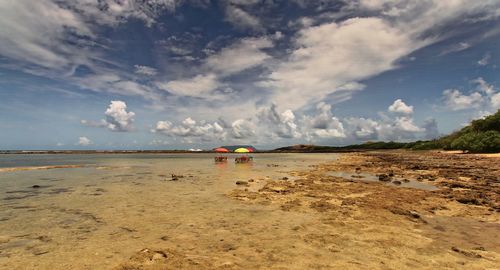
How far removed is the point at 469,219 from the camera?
11.1m

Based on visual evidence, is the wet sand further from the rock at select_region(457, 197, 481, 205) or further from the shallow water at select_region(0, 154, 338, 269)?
the shallow water at select_region(0, 154, 338, 269)

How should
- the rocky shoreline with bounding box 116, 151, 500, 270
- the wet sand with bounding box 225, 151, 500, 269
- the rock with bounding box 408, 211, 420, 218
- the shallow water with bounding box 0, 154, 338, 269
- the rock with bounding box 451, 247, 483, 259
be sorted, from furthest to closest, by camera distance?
the rock with bounding box 408, 211, 420, 218 → the shallow water with bounding box 0, 154, 338, 269 → the rock with bounding box 451, 247, 483, 259 → the wet sand with bounding box 225, 151, 500, 269 → the rocky shoreline with bounding box 116, 151, 500, 270

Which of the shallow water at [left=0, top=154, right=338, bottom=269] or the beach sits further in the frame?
the shallow water at [left=0, top=154, right=338, bottom=269]

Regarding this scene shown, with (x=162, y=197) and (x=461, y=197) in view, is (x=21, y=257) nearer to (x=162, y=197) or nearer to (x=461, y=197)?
(x=162, y=197)

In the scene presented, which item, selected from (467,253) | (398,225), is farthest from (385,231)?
(467,253)

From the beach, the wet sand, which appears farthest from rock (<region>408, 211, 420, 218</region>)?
the beach

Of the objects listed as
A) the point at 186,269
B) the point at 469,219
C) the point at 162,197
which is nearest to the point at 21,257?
the point at 186,269

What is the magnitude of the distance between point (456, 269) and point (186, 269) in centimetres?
610

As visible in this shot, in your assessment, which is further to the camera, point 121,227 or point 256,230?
point 121,227

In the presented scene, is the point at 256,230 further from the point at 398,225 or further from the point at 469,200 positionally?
the point at 469,200

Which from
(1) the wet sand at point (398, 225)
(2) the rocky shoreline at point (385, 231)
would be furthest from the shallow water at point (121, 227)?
(1) the wet sand at point (398, 225)

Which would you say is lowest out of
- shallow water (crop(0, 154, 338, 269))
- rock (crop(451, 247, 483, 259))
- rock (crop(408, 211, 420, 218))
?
rock (crop(451, 247, 483, 259))

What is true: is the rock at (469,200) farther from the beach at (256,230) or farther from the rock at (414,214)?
the rock at (414,214)

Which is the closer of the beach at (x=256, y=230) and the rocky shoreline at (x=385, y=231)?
the rocky shoreline at (x=385, y=231)
